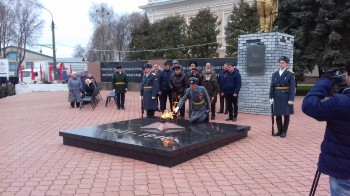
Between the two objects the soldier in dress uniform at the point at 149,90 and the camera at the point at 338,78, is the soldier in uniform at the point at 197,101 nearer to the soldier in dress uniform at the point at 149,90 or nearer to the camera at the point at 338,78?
the soldier in dress uniform at the point at 149,90

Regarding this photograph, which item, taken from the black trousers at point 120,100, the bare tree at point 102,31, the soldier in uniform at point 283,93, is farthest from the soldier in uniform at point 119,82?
the bare tree at point 102,31

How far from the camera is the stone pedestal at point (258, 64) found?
10.3 metres

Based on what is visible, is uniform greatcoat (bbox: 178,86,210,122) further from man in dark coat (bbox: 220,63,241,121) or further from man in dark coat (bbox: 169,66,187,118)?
man in dark coat (bbox: 169,66,187,118)

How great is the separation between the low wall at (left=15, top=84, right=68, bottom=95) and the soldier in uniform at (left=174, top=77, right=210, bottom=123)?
19562mm

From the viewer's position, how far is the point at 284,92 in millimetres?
7289

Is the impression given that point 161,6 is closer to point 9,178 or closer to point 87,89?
point 87,89

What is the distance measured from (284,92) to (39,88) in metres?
22.4

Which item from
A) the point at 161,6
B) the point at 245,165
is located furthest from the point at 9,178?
the point at 161,6

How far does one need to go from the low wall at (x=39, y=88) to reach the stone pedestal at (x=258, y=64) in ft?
57.5

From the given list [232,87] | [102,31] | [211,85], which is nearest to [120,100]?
[211,85]

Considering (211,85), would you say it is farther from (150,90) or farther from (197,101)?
(197,101)

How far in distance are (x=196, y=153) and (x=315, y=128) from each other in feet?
13.3

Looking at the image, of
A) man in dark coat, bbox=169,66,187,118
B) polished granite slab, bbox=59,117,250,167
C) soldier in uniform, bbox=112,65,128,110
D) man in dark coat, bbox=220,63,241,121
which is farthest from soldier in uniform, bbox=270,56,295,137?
soldier in uniform, bbox=112,65,128,110

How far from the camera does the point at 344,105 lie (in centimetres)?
225
